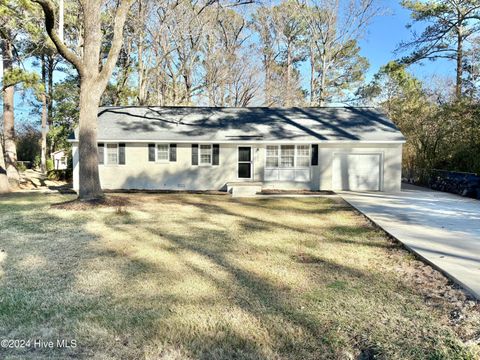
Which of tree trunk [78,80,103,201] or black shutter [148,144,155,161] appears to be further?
black shutter [148,144,155,161]

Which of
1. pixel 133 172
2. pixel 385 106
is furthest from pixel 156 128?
pixel 385 106

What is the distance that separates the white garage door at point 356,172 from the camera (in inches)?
590

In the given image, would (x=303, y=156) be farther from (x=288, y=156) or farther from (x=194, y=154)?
(x=194, y=154)

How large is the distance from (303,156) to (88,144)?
9.23m

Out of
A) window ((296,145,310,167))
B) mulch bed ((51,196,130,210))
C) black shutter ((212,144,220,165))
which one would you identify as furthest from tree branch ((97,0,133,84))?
window ((296,145,310,167))

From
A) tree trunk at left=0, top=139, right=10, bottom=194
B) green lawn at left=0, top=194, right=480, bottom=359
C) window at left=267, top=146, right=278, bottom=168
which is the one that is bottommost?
green lawn at left=0, top=194, right=480, bottom=359

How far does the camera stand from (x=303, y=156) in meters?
15.1

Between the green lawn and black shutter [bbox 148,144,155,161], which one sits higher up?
black shutter [bbox 148,144,155,161]

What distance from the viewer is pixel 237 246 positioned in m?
5.93

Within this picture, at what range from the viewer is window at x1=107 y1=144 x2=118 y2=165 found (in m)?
15.2

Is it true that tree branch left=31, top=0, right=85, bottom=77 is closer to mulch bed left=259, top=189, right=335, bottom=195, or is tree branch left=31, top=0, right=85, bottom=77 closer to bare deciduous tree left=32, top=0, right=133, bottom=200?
bare deciduous tree left=32, top=0, right=133, bottom=200

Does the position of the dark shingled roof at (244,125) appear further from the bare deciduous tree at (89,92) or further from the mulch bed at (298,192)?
the bare deciduous tree at (89,92)

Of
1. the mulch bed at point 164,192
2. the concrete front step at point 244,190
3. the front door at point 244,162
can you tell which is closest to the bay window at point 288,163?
the front door at point 244,162

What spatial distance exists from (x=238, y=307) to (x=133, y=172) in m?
12.8
